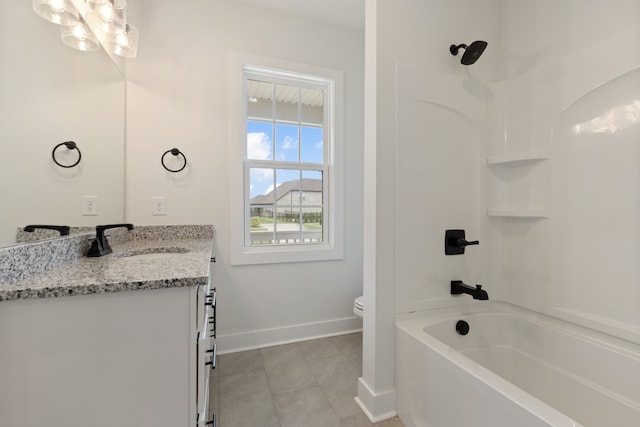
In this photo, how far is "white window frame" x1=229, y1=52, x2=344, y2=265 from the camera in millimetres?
2084

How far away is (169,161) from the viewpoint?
1963 mm

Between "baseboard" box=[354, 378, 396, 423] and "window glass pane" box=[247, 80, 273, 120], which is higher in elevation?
"window glass pane" box=[247, 80, 273, 120]

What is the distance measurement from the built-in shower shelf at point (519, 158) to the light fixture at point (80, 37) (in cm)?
224

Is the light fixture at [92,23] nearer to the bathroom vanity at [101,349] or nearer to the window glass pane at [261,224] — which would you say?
the bathroom vanity at [101,349]

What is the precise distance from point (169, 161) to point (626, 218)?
2.60 metres

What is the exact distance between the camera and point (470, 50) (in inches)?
57.1

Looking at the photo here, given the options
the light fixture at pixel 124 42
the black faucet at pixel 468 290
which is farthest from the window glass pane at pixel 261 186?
the black faucet at pixel 468 290

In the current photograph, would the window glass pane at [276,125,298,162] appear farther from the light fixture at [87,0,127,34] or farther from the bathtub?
the bathtub

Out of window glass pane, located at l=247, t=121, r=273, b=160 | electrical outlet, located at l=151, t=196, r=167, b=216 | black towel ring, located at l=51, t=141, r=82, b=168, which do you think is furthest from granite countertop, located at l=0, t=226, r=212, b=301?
window glass pane, located at l=247, t=121, r=273, b=160

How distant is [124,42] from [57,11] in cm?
60

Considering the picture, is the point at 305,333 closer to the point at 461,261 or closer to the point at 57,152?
the point at 461,261

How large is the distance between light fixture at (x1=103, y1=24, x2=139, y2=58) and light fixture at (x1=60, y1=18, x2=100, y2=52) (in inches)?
7.7

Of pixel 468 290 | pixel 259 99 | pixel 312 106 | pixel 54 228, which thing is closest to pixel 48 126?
pixel 54 228

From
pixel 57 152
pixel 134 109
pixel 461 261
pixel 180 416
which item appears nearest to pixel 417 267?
→ pixel 461 261
